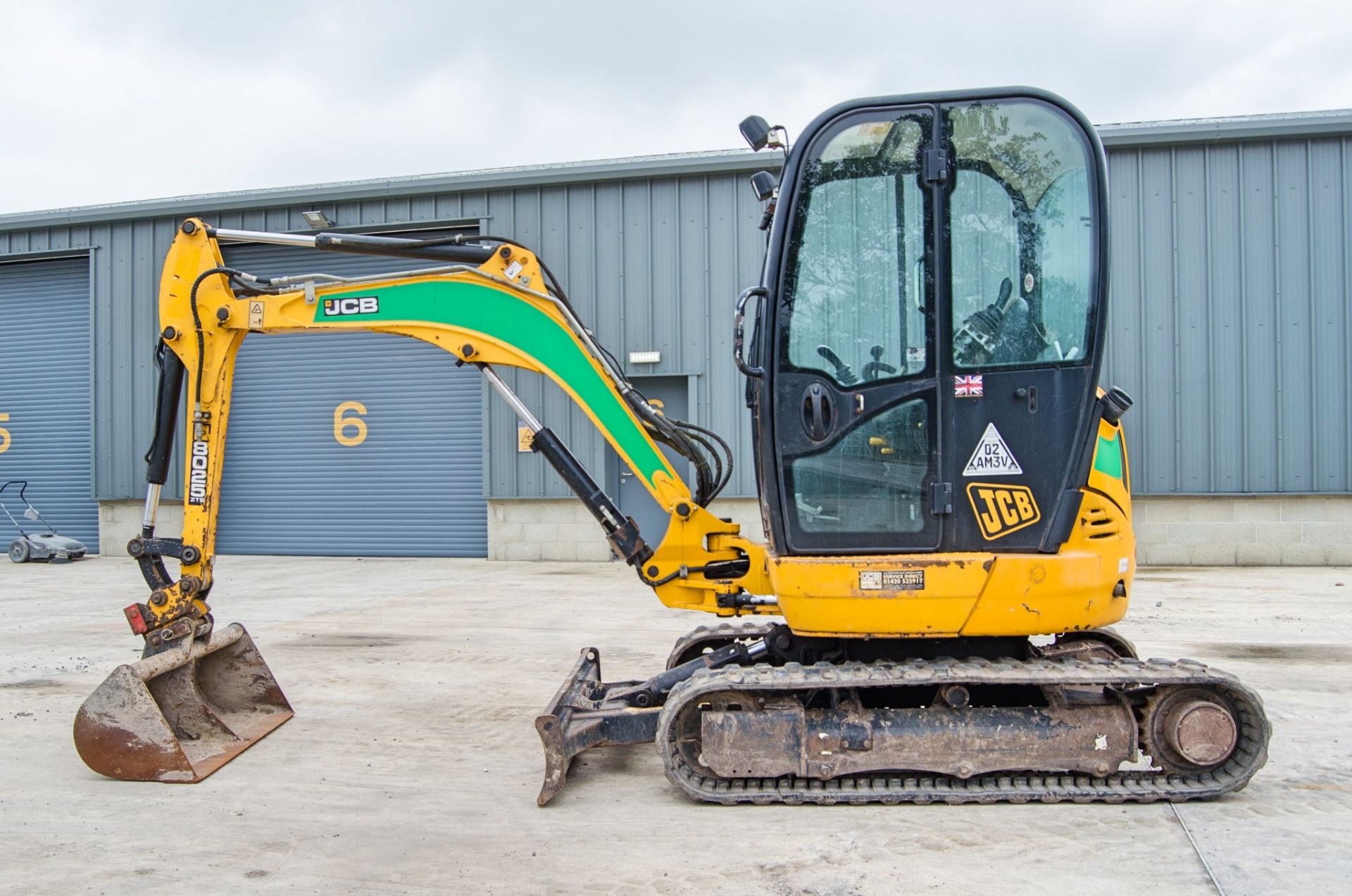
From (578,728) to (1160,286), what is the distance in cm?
1273

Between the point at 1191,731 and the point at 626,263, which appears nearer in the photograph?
the point at 1191,731

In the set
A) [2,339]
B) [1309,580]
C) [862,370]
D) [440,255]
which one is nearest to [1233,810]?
[862,370]

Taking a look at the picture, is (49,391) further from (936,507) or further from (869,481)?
(936,507)

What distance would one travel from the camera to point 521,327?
5.43m

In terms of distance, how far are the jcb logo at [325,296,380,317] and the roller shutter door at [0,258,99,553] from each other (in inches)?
619

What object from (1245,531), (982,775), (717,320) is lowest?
(982,775)

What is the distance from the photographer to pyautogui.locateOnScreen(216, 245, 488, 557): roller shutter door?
16.9 meters

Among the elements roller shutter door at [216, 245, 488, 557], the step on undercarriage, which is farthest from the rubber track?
roller shutter door at [216, 245, 488, 557]

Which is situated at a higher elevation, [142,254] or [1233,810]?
[142,254]

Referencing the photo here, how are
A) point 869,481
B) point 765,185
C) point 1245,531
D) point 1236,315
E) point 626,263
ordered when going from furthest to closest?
point 626,263 < point 1236,315 < point 1245,531 < point 765,185 < point 869,481

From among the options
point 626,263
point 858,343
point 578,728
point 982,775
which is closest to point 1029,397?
point 858,343

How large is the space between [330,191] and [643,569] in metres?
13.4

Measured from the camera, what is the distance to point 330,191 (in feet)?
54.8

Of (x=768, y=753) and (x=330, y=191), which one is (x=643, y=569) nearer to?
(x=768, y=753)
